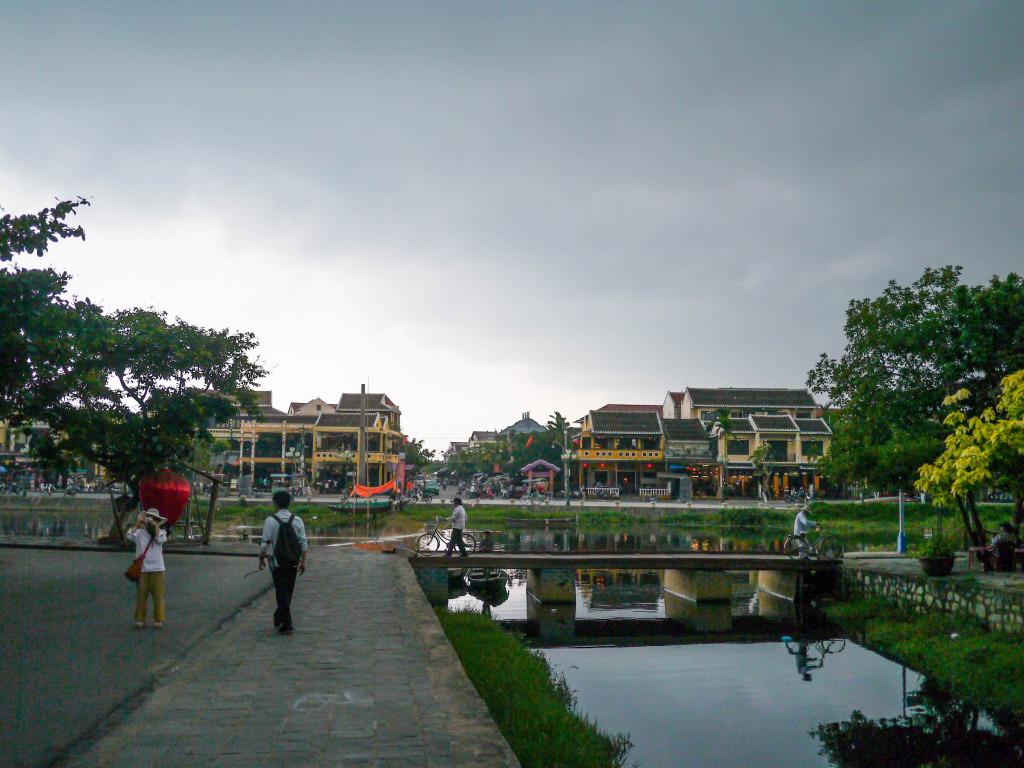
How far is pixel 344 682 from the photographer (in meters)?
7.16

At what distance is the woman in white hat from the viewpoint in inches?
382

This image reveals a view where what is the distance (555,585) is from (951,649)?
29.1ft

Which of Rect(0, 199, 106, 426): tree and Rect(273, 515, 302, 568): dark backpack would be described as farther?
Rect(0, 199, 106, 426): tree

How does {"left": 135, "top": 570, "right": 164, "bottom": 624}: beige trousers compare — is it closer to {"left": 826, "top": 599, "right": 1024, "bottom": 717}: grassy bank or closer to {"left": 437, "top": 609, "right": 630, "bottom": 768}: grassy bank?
{"left": 437, "top": 609, "right": 630, "bottom": 768}: grassy bank

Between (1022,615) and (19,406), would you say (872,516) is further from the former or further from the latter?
(19,406)

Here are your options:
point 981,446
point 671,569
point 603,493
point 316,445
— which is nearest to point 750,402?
point 603,493

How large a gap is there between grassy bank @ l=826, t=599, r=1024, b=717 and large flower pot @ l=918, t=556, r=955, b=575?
1018 millimetres

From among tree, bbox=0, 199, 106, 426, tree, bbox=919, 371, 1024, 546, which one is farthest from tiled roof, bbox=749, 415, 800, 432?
tree, bbox=0, 199, 106, 426

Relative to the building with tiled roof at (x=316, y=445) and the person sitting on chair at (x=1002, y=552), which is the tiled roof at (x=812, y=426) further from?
the person sitting on chair at (x=1002, y=552)

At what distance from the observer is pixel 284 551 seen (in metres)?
9.29

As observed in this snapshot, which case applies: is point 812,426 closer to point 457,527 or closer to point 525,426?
point 525,426

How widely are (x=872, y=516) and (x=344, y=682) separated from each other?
4404cm

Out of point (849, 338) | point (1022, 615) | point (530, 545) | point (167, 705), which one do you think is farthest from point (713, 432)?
point (167, 705)

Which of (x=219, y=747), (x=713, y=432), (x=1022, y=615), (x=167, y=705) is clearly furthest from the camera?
(x=713, y=432)
